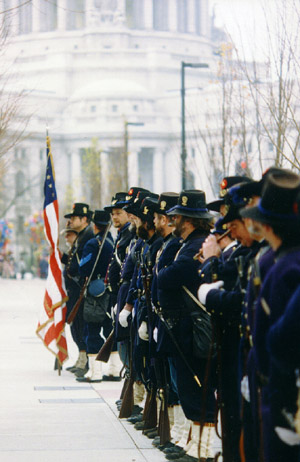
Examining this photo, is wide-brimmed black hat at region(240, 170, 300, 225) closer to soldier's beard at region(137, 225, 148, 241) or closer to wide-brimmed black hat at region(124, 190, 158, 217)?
soldier's beard at region(137, 225, 148, 241)

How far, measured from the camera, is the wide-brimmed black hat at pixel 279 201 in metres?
5.80

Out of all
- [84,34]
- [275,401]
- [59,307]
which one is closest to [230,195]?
[275,401]

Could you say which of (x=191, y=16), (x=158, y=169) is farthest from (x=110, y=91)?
(x=191, y=16)

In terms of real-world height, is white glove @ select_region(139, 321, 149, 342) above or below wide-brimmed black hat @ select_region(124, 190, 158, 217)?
below

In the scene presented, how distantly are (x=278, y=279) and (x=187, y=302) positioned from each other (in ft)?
10.5

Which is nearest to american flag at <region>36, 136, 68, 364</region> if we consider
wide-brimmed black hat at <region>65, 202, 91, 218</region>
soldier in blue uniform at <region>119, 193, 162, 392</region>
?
wide-brimmed black hat at <region>65, 202, 91, 218</region>

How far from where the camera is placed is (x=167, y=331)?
359 inches

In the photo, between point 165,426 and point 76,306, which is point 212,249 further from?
point 76,306

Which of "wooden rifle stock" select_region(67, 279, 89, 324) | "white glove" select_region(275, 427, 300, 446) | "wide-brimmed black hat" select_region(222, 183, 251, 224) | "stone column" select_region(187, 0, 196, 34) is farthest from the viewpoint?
"stone column" select_region(187, 0, 196, 34)

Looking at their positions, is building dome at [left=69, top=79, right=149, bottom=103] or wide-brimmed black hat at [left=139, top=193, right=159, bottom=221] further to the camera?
building dome at [left=69, top=79, right=149, bottom=103]

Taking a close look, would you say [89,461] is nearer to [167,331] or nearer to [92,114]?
[167,331]

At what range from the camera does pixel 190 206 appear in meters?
9.12

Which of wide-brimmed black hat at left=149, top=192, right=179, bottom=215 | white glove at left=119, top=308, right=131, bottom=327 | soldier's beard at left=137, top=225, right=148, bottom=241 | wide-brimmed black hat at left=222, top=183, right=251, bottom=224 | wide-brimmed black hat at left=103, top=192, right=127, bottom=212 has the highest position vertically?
wide-brimmed black hat at left=222, top=183, right=251, bottom=224

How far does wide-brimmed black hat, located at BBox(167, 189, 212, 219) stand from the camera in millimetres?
9078
